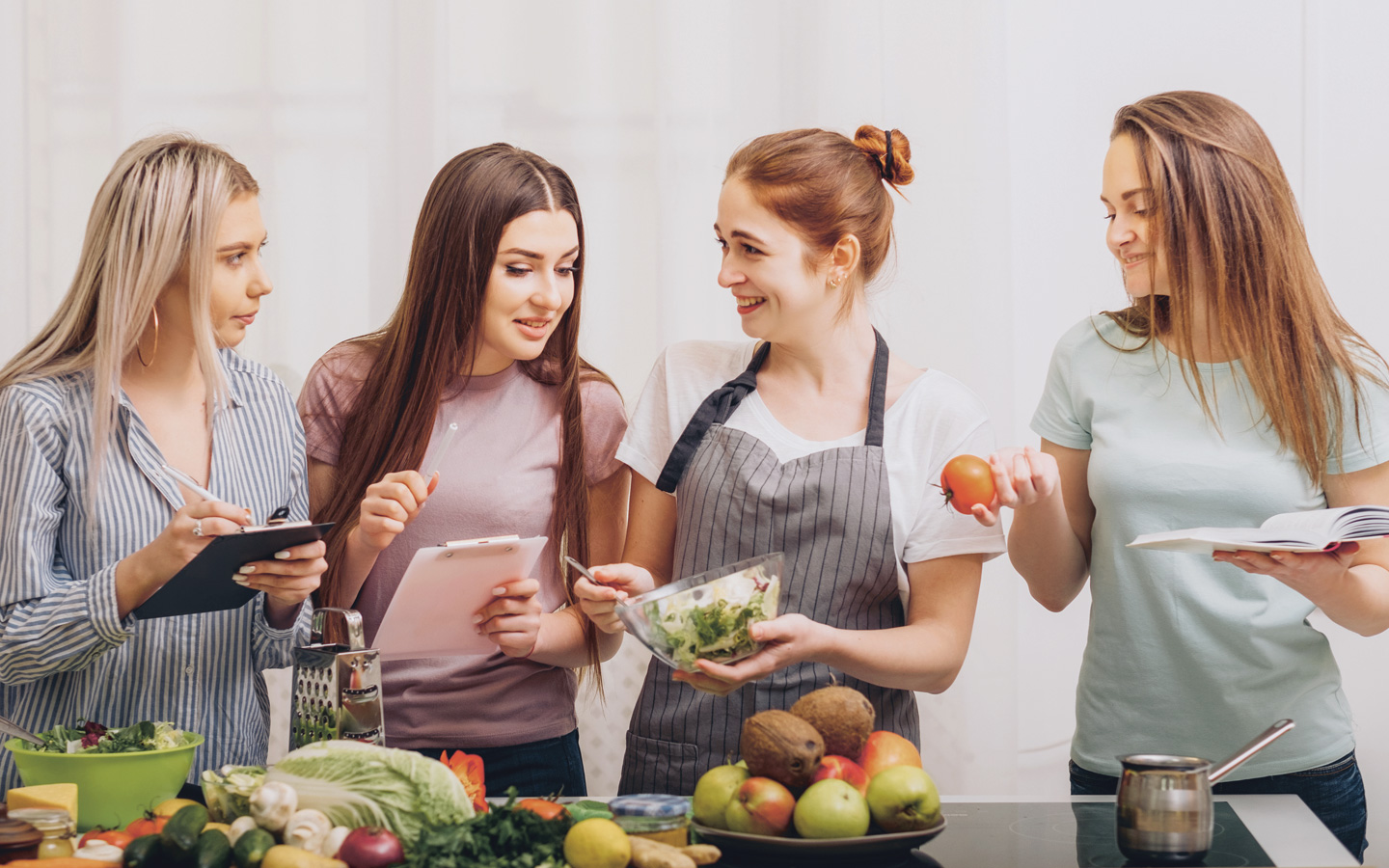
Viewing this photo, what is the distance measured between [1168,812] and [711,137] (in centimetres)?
202

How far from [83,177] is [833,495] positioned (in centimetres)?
222

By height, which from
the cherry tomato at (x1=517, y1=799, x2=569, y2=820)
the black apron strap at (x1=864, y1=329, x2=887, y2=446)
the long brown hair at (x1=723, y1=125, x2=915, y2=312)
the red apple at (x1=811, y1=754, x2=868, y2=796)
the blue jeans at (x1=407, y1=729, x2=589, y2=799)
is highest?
the long brown hair at (x1=723, y1=125, x2=915, y2=312)

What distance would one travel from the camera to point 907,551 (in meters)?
1.89

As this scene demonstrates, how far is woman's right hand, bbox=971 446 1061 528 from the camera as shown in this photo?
1693mm

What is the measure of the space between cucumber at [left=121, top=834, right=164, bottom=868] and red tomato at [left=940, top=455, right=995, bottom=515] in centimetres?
109

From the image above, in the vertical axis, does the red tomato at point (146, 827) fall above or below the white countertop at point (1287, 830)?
above

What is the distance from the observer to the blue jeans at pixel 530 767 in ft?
6.55

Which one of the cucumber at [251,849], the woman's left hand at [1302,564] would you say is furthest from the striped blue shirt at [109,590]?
the woman's left hand at [1302,564]

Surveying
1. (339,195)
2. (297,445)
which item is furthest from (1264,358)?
(339,195)

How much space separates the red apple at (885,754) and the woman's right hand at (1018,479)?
377mm

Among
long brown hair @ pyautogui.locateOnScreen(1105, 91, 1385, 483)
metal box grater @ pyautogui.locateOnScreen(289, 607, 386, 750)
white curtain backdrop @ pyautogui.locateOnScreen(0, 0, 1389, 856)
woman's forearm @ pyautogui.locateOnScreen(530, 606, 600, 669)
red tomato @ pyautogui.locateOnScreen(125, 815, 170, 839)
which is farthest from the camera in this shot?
white curtain backdrop @ pyautogui.locateOnScreen(0, 0, 1389, 856)

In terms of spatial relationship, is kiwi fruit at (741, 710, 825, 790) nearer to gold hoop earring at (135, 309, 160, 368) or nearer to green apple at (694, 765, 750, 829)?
green apple at (694, 765, 750, 829)

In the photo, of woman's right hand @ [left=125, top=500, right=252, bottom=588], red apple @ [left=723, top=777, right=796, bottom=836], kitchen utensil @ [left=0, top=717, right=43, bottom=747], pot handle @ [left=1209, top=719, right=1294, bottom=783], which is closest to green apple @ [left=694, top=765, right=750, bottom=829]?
red apple @ [left=723, top=777, right=796, bottom=836]

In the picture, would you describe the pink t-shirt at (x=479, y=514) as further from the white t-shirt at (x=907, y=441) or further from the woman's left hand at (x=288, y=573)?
the woman's left hand at (x=288, y=573)
